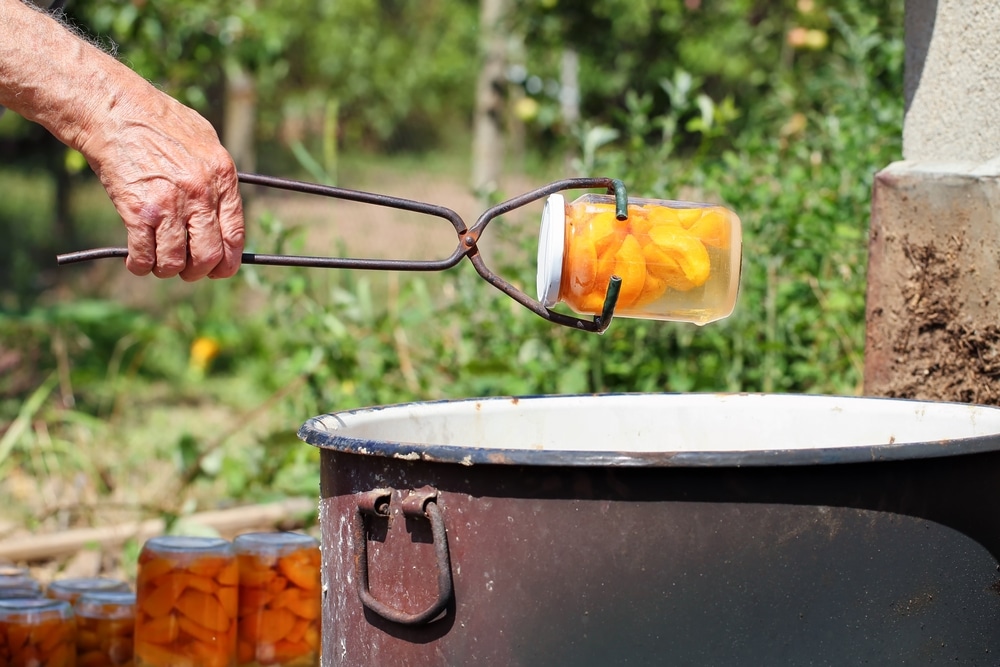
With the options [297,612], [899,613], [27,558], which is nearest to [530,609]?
[899,613]

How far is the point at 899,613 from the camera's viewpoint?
1395mm

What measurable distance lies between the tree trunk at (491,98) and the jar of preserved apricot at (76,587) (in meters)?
2.75

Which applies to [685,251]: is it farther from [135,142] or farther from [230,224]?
[135,142]

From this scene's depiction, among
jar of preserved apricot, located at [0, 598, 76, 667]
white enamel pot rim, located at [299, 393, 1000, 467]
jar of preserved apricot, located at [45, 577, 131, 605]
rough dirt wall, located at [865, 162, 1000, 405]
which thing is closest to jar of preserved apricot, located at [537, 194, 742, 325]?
white enamel pot rim, located at [299, 393, 1000, 467]

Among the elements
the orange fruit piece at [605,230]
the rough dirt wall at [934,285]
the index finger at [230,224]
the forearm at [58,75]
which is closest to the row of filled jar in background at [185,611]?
the index finger at [230,224]

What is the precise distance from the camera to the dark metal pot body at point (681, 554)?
1349mm

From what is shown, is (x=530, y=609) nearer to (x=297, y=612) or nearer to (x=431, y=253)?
(x=297, y=612)

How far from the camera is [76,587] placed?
2484 mm

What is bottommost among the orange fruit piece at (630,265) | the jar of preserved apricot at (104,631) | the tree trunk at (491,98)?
the jar of preserved apricot at (104,631)

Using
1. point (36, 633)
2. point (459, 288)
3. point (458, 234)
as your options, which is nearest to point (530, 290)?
point (459, 288)

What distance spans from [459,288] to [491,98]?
171cm

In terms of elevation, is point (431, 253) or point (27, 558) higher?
point (431, 253)

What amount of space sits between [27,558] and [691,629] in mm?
2437

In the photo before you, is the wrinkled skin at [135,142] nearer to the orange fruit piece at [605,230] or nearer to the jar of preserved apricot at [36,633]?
the orange fruit piece at [605,230]
